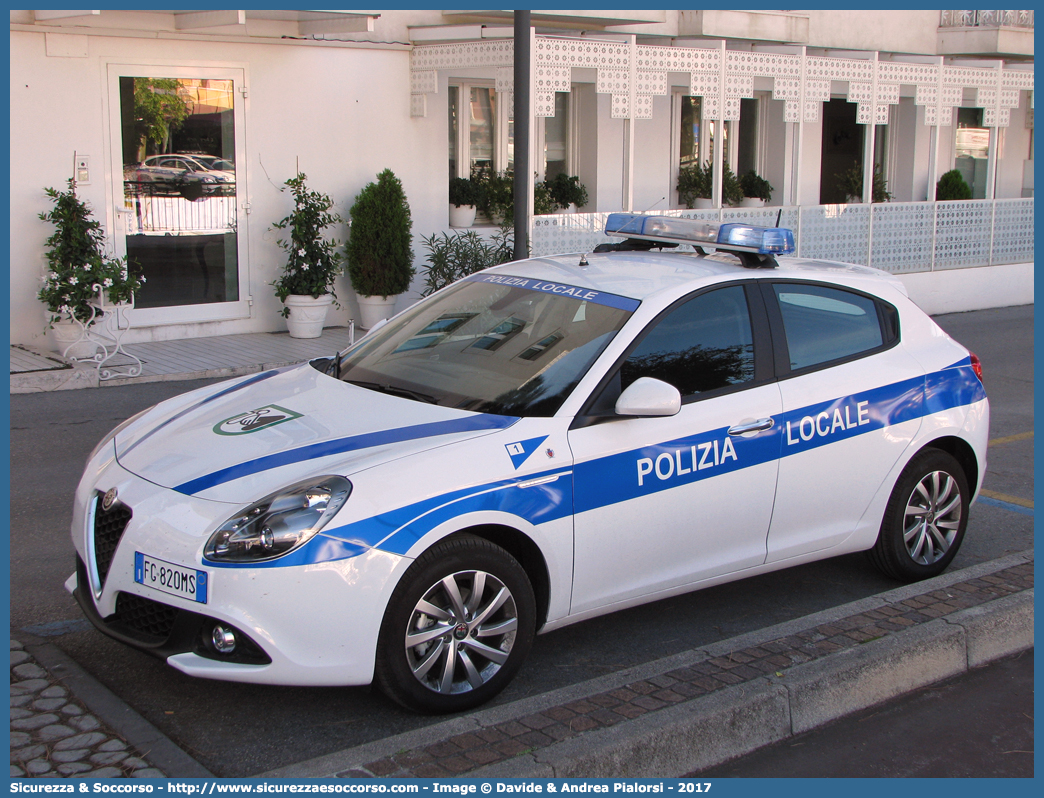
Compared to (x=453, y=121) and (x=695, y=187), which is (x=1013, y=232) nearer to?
(x=695, y=187)

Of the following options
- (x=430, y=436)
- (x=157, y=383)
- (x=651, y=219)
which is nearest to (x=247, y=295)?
(x=157, y=383)

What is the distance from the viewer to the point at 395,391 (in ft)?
15.4

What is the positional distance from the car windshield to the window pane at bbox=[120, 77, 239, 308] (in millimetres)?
7107

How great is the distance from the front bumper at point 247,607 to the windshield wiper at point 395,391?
3.05 ft

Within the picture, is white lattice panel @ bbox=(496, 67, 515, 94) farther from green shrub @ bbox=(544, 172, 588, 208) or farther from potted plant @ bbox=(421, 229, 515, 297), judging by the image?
green shrub @ bbox=(544, 172, 588, 208)

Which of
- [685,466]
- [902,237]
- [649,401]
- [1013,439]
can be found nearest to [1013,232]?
[902,237]

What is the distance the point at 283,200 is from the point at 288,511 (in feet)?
30.7

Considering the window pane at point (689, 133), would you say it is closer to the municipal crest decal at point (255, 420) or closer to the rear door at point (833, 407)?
the rear door at point (833, 407)

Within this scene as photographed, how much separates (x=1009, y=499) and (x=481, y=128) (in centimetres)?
976

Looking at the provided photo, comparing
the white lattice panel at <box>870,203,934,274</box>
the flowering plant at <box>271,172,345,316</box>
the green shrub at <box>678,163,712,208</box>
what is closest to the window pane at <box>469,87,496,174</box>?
the flowering plant at <box>271,172,345,316</box>

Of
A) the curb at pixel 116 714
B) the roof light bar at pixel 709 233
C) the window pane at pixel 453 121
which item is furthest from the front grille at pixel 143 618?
the window pane at pixel 453 121

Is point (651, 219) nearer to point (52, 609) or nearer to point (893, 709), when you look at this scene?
point (893, 709)

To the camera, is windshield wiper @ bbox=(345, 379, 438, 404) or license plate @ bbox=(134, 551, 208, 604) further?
windshield wiper @ bbox=(345, 379, 438, 404)

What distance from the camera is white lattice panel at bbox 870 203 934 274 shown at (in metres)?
16.0
